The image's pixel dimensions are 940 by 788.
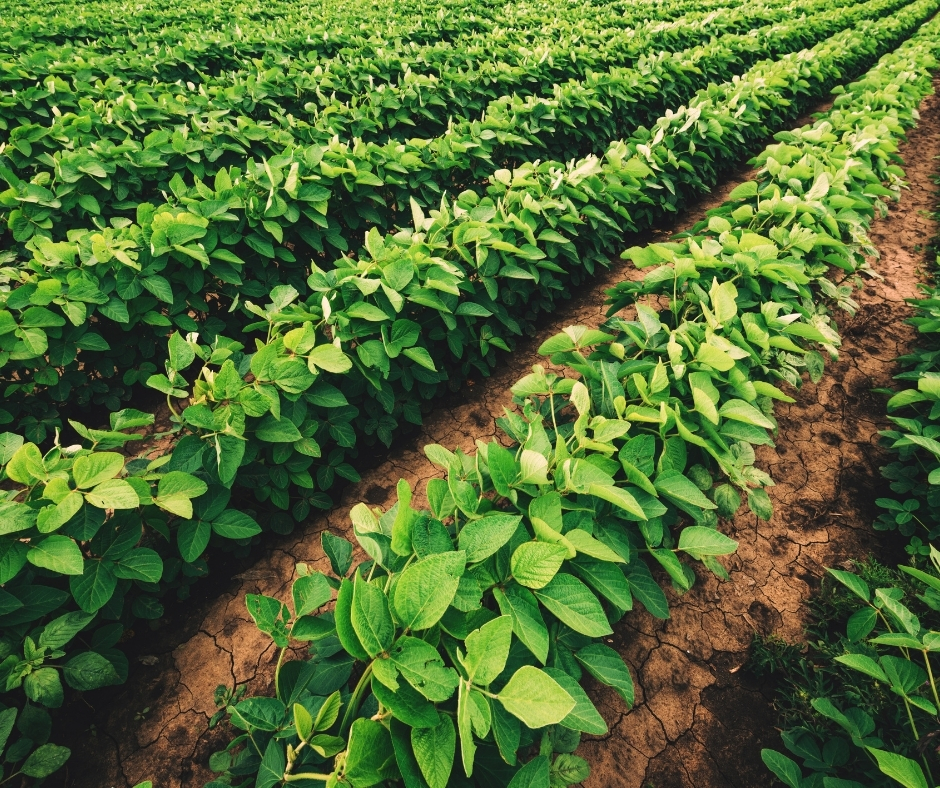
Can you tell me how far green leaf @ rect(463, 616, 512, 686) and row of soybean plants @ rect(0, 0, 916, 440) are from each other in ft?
6.82

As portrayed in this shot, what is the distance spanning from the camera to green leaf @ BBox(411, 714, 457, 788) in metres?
A: 0.88

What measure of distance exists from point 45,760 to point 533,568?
5.28ft

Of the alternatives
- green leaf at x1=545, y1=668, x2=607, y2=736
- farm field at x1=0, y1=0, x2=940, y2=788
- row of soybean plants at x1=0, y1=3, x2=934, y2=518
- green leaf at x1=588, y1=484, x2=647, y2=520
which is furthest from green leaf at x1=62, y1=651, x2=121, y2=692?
green leaf at x1=588, y1=484, x2=647, y2=520

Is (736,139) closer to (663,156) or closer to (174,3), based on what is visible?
(663,156)

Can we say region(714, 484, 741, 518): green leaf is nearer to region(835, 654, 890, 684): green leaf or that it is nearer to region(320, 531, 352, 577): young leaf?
region(835, 654, 890, 684): green leaf

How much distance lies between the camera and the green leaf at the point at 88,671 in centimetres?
155

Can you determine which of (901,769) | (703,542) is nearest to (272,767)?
(703,542)

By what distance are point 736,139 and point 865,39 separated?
6915 mm

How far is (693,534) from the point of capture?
1.41 m

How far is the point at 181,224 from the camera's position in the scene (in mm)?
2547

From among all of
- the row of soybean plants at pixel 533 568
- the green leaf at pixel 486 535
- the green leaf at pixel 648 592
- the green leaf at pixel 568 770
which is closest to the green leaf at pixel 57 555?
the row of soybean plants at pixel 533 568

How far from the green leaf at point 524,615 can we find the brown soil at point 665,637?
1.15 metres

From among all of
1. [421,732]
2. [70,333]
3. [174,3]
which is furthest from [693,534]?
[174,3]

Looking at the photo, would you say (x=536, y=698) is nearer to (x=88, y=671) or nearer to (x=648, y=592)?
(x=648, y=592)
